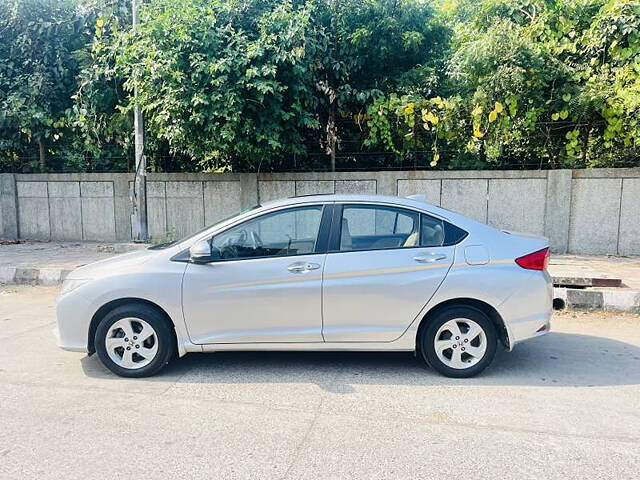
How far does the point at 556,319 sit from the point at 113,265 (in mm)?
5388

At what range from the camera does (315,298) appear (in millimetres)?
4293

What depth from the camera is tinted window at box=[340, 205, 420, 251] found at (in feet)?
14.6

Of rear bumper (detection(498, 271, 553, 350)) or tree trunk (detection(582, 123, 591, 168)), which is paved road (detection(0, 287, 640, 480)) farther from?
tree trunk (detection(582, 123, 591, 168))

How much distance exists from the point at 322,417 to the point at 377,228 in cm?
179

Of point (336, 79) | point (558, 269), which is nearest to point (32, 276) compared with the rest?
point (336, 79)

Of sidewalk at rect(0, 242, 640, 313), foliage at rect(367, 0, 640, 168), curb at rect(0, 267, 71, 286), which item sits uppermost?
foliage at rect(367, 0, 640, 168)

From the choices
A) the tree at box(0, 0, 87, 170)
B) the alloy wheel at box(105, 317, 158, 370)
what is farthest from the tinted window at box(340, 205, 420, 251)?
the tree at box(0, 0, 87, 170)

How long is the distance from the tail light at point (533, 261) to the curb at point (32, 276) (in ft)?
24.2

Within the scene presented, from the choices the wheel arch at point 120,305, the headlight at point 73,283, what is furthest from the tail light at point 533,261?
the headlight at point 73,283

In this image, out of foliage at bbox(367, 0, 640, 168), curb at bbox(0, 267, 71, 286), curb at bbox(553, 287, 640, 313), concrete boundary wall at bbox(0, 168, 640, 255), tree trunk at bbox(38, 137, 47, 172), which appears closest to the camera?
curb at bbox(553, 287, 640, 313)

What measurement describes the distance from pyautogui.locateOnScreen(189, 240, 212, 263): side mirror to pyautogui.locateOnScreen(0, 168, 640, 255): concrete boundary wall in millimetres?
6330

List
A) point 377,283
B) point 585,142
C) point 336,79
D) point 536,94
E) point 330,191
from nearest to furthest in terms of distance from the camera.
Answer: point 377,283 → point 536,94 → point 585,142 → point 336,79 → point 330,191

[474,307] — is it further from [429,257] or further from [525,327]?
[429,257]

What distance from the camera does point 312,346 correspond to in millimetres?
4398
